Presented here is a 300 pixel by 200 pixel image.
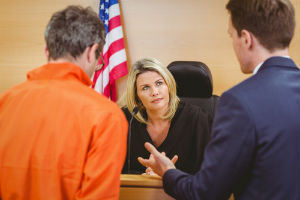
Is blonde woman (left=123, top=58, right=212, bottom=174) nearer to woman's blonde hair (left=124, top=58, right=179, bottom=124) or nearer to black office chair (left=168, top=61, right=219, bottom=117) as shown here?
woman's blonde hair (left=124, top=58, right=179, bottom=124)

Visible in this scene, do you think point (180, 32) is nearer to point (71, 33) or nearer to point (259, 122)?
point (71, 33)

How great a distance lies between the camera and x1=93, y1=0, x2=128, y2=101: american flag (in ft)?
10.6

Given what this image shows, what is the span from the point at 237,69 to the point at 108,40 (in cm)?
141

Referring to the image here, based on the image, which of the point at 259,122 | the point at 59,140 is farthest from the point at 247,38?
the point at 59,140

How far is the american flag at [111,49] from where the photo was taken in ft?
10.6

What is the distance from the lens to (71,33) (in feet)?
3.56

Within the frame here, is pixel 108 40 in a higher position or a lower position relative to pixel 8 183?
higher

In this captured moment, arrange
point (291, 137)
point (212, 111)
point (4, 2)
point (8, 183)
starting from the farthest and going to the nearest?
point (4, 2)
point (212, 111)
point (8, 183)
point (291, 137)

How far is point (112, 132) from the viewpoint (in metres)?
0.98

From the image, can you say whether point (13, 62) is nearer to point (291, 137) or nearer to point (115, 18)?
point (115, 18)

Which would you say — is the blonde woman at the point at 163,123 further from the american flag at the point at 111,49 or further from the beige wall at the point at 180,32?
the beige wall at the point at 180,32

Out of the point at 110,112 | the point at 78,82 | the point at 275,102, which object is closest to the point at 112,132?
the point at 110,112

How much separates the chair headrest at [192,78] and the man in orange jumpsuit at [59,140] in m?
1.55

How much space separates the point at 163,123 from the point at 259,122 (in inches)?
56.1
